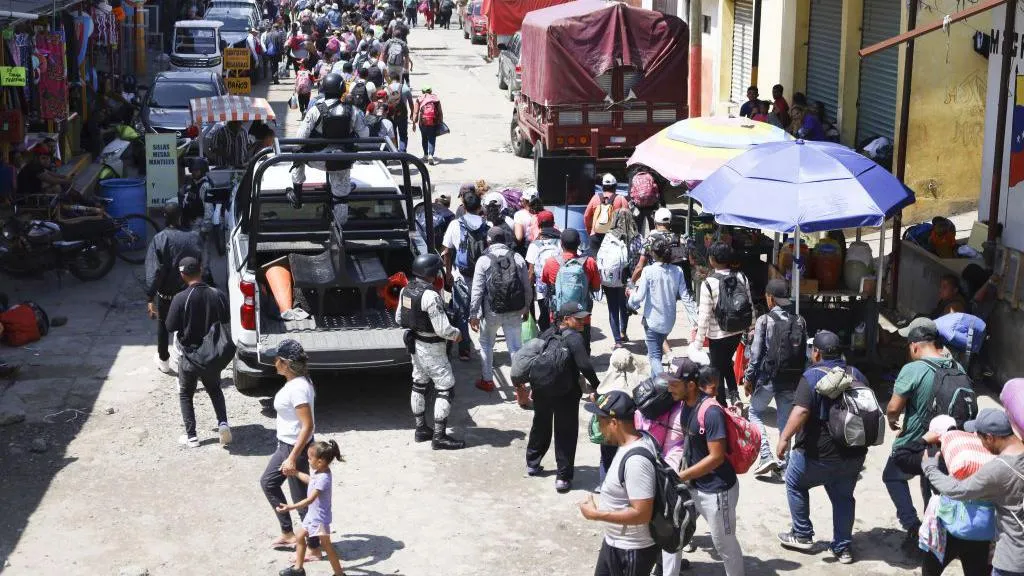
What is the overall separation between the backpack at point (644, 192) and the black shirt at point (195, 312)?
6.05 meters

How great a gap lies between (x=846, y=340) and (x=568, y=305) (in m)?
3.51

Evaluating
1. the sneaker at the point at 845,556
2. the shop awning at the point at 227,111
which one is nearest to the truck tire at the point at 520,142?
the shop awning at the point at 227,111

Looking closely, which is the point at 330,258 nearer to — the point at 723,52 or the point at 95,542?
the point at 95,542

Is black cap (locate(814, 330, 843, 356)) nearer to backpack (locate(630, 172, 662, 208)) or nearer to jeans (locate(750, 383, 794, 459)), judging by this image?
jeans (locate(750, 383, 794, 459))

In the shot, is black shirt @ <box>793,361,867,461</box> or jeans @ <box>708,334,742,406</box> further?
jeans @ <box>708,334,742,406</box>

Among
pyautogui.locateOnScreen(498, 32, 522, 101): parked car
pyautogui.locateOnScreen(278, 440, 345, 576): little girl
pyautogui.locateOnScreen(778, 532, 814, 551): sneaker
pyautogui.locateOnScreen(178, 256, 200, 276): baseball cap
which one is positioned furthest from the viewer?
pyautogui.locateOnScreen(498, 32, 522, 101): parked car

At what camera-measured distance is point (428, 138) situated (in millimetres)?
22031

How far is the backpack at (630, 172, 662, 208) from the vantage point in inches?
565

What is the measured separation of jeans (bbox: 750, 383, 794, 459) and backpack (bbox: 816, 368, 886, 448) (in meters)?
1.36

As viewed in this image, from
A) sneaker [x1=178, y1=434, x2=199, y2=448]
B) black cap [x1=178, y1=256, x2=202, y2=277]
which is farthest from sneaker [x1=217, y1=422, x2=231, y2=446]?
black cap [x1=178, y1=256, x2=202, y2=277]

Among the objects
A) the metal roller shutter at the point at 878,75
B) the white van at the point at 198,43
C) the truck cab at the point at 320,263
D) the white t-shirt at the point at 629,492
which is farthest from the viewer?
the white van at the point at 198,43

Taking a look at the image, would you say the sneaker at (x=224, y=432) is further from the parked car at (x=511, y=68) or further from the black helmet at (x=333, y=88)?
the parked car at (x=511, y=68)

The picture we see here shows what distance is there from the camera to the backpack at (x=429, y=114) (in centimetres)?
→ 2159

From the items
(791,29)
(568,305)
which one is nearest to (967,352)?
(568,305)
